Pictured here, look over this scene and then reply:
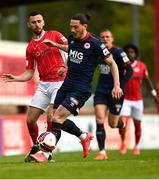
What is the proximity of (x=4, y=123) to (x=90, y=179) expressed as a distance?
13319mm

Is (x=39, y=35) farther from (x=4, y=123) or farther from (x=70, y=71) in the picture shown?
(x=4, y=123)

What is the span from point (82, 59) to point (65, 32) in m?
50.6

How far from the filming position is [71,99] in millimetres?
14117

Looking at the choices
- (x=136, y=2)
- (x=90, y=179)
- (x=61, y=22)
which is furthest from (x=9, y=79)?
(x=61, y=22)

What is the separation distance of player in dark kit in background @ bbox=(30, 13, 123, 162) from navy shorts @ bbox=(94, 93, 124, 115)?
2.76 meters

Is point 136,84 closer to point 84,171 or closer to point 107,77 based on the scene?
point 107,77

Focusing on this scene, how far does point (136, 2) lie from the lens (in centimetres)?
2292

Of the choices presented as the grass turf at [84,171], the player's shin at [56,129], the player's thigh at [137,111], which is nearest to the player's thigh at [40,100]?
the player's shin at [56,129]

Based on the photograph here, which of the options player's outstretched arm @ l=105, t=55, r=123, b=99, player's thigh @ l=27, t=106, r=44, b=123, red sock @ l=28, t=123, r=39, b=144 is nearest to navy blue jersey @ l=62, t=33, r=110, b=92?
player's outstretched arm @ l=105, t=55, r=123, b=99

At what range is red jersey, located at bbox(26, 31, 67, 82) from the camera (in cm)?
1480

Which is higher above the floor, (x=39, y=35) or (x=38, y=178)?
(x=39, y=35)

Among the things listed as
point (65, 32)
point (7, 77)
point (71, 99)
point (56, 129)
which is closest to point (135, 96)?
point (7, 77)

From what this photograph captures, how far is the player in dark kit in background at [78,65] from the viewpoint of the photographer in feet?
46.3

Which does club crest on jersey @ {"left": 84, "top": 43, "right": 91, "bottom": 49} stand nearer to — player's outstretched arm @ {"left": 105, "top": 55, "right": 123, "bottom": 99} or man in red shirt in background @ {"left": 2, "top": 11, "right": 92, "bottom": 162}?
player's outstretched arm @ {"left": 105, "top": 55, "right": 123, "bottom": 99}
